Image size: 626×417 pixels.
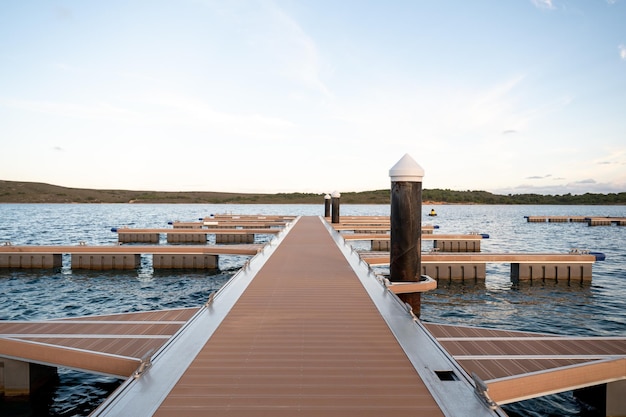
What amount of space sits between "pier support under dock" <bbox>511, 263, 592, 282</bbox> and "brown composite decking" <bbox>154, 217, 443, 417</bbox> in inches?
423

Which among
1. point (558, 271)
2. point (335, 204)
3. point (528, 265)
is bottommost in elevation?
point (558, 271)

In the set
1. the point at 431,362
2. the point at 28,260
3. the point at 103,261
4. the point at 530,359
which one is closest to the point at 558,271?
the point at 530,359

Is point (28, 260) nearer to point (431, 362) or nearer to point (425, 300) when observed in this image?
point (425, 300)

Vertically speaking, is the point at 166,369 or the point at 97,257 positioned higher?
the point at 166,369

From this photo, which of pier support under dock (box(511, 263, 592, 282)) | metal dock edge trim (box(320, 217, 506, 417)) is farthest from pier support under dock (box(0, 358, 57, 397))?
pier support under dock (box(511, 263, 592, 282))

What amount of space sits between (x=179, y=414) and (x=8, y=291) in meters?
14.1

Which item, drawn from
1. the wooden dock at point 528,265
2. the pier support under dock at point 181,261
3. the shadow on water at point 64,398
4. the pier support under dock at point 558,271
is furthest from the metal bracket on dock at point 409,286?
the pier support under dock at point 181,261

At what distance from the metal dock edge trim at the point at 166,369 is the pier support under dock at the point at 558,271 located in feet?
40.4

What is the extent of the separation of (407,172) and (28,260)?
16.9 m

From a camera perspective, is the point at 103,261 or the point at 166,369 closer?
the point at 166,369

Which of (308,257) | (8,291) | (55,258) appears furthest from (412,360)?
(55,258)

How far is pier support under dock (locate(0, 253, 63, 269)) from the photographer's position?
16766 mm

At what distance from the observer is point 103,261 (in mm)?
16906

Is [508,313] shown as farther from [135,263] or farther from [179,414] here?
[135,263]
